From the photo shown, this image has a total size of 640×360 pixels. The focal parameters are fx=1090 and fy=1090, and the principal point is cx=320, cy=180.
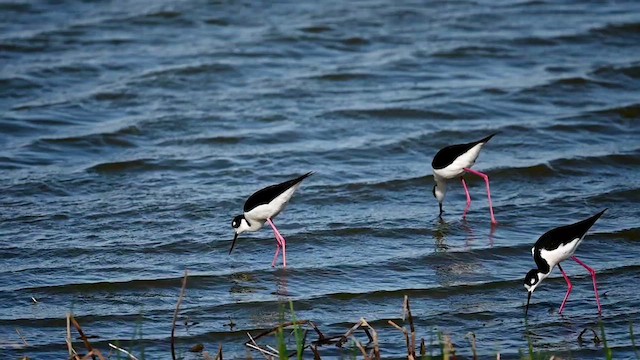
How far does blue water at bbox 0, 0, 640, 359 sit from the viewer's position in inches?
280

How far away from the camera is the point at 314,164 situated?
1045 cm

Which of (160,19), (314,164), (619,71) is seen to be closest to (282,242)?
(314,164)

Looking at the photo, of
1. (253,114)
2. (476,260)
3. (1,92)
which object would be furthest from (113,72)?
(476,260)

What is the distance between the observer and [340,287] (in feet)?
24.5

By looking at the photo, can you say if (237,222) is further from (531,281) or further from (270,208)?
(531,281)

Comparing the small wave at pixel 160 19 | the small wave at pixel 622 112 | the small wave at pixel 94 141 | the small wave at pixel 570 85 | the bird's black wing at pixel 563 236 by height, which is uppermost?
the small wave at pixel 160 19

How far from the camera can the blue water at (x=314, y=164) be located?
280 inches

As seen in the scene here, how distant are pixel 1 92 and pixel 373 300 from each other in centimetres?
674

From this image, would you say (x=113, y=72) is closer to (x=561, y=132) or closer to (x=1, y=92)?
(x=1, y=92)

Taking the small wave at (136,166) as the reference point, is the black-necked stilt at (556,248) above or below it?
above

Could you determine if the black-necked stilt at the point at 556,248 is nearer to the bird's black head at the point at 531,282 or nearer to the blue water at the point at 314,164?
the bird's black head at the point at 531,282

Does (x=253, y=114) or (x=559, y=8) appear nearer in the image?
(x=253, y=114)

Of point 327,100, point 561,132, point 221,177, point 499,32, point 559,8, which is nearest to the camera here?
point 221,177

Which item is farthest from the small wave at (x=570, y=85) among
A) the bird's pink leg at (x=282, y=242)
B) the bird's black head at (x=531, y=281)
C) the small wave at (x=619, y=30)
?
the bird's black head at (x=531, y=281)
